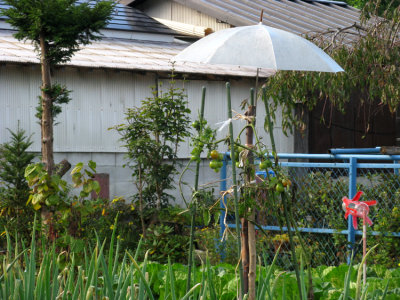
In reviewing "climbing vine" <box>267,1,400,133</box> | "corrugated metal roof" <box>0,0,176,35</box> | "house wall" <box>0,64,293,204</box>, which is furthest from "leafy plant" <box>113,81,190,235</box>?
"corrugated metal roof" <box>0,0,176,35</box>

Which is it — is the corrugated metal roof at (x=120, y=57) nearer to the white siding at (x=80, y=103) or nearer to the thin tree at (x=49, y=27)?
the white siding at (x=80, y=103)

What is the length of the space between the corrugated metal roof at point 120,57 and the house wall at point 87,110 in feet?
0.79

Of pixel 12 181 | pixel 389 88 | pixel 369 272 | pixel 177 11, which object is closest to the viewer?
pixel 369 272

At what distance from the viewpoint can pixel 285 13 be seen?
16.1 m

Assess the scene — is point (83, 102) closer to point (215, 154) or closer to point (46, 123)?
point (46, 123)

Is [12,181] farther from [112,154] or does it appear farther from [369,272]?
[369,272]

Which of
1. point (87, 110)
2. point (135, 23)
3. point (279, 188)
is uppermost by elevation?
point (135, 23)

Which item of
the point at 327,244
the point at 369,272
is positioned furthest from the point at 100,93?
the point at 369,272

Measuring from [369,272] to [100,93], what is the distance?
20.9ft

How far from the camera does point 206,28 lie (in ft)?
46.9

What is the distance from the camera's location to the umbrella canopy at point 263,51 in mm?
3871

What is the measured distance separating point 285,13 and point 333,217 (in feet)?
31.8

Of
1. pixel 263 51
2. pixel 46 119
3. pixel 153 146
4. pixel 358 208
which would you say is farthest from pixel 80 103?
pixel 358 208

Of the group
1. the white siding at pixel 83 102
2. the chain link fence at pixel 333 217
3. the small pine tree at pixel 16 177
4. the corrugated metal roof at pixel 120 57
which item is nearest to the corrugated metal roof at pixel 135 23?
the corrugated metal roof at pixel 120 57
